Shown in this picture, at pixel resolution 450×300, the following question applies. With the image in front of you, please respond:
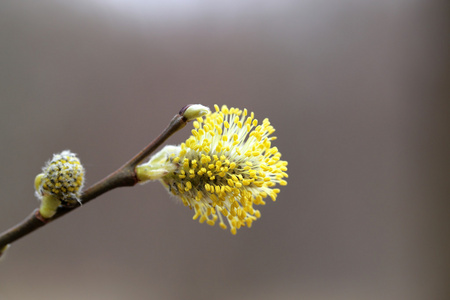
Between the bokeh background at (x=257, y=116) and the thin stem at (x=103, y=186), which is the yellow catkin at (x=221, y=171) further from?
the bokeh background at (x=257, y=116)

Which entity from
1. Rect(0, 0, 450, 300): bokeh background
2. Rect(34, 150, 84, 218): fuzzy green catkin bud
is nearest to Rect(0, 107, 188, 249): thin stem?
Rect(34, 150, 84, 218): fuzzy green catkin bud

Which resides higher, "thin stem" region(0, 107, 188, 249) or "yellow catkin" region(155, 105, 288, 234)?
"thin stem" region(0, 107, 188, 249)

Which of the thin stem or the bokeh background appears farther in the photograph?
the bokeh background

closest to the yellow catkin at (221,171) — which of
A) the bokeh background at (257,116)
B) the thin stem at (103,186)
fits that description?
the thin stem at (103,186)

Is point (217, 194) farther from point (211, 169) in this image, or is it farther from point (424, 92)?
point (424, 92)

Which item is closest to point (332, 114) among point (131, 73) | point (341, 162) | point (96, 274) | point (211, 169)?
point (341, 162)

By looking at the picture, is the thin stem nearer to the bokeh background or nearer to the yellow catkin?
the yellow catkin
